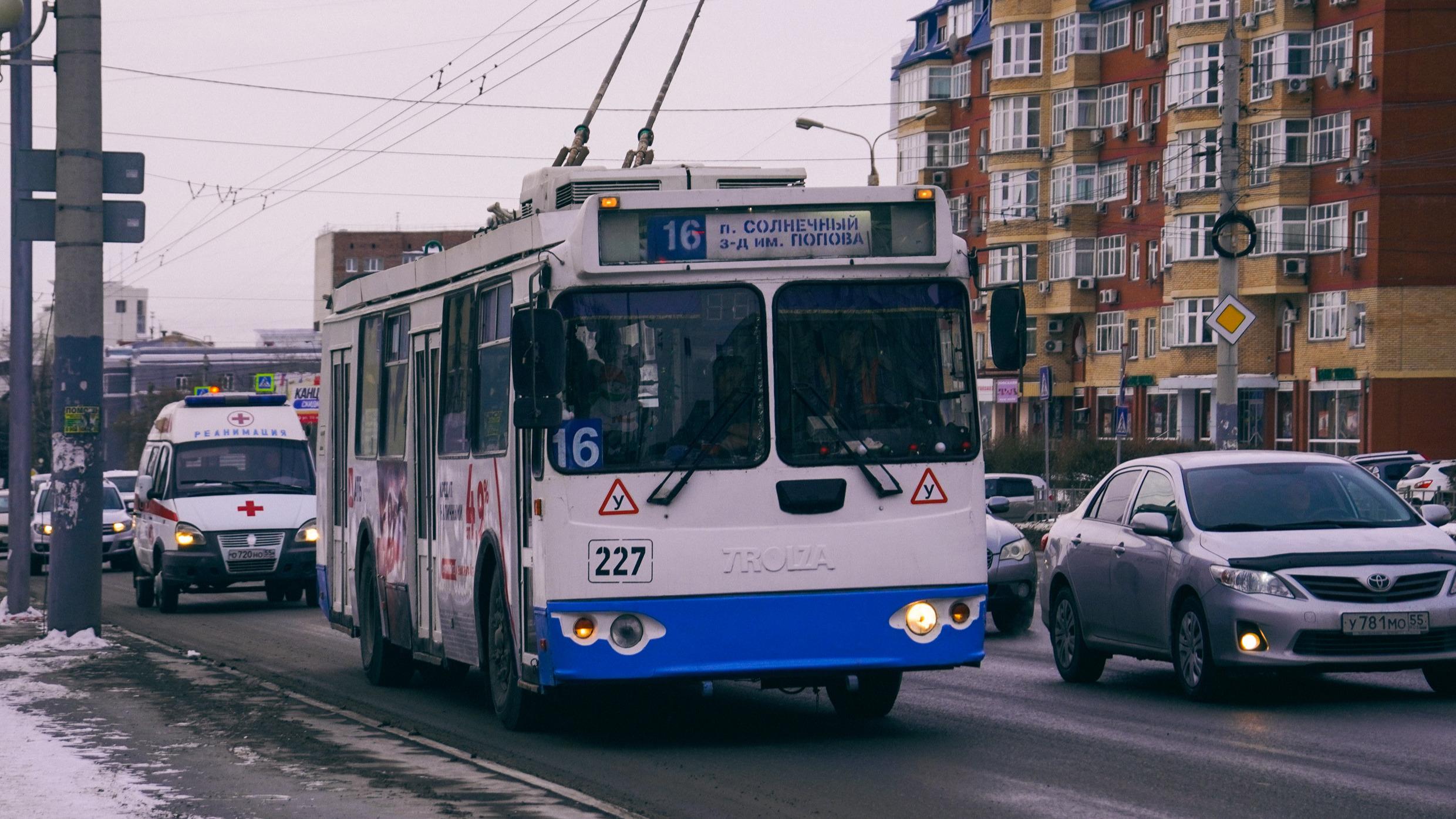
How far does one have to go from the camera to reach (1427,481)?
154 ft

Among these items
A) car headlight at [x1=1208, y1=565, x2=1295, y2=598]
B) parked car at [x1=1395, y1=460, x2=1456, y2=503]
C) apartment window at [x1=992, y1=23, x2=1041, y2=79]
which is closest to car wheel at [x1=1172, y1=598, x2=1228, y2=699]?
car headlight at [x1=1208, y1=565, x2=1295, y2=598]

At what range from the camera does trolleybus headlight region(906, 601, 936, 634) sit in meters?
11.2

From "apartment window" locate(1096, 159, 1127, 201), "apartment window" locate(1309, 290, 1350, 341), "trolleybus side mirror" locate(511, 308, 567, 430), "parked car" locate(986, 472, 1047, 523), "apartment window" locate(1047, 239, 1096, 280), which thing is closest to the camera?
"trolleybus side mirror" locate(511, 308, 567, 430)

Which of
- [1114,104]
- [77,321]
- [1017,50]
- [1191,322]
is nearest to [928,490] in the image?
[77,321]

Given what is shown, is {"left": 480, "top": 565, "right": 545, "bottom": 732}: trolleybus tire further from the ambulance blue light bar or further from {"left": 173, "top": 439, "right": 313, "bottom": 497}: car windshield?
the ambulance blue light bar

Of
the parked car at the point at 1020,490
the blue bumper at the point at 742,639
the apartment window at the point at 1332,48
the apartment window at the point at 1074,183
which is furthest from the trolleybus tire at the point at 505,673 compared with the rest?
the apartment window at the point at 1074,183

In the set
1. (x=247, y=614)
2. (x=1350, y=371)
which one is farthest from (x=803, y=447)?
(x=1350, y=371)

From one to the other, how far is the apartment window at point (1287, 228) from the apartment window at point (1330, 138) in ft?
5.64

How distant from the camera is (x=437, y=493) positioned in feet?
45.1

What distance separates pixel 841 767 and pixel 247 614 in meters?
16.9

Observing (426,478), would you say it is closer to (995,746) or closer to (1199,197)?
(995,746)

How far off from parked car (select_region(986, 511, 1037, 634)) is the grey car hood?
7.27 metres

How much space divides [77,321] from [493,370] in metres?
6.83

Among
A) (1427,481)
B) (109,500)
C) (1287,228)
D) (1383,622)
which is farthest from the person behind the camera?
(1287,228)
